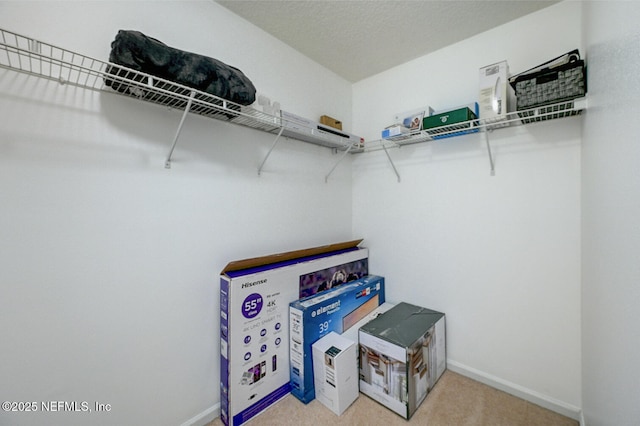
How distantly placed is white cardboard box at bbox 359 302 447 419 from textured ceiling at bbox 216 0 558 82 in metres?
1.93

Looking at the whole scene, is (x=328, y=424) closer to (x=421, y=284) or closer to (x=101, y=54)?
(x=421, y=284)

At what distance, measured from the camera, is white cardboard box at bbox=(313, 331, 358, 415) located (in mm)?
1409

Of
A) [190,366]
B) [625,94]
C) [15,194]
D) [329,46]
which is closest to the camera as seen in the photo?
[625,94]

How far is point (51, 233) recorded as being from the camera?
0.96 metres

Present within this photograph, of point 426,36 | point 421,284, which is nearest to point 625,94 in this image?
point 426,36

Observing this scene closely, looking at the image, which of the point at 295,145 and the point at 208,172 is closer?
the point at 208,172

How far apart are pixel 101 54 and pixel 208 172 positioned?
2.11 feet

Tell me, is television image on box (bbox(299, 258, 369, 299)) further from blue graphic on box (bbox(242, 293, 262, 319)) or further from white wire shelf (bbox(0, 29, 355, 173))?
white wire shelf (bbox(0, 29, 355, 173))

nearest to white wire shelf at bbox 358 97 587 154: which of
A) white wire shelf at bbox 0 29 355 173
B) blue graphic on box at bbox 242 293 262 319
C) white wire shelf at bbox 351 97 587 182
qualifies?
white wire shelf at bbox 351 97 587 182

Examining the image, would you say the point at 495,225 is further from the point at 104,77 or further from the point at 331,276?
the point at 104,77

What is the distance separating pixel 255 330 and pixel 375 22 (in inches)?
78.8

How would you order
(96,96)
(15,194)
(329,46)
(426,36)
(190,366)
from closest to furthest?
(15,194), (96,96), (190,366), (426,36), (329,46)

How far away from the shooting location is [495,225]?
5.27 feet

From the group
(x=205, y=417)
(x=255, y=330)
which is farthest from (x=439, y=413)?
(x=205, y=417)
